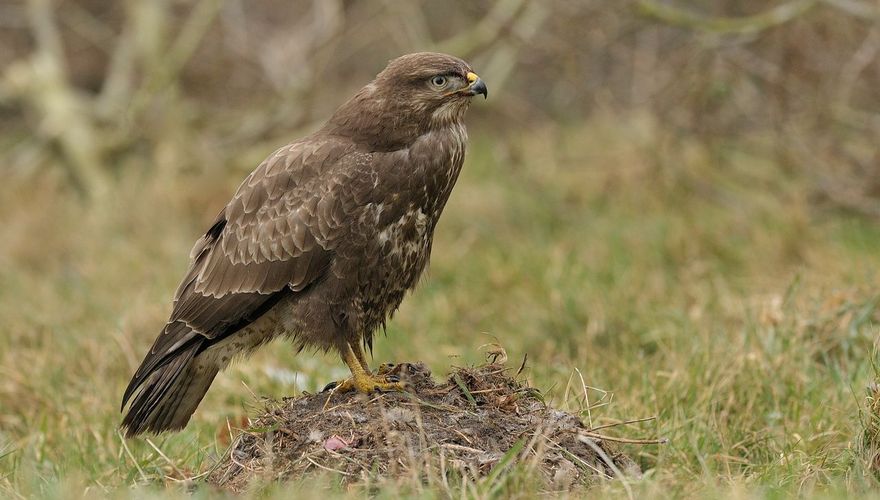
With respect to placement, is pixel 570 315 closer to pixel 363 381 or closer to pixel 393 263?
pixel 393 263

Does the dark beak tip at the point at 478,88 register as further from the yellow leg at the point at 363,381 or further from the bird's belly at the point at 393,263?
the yellow leg at the point at 363,381

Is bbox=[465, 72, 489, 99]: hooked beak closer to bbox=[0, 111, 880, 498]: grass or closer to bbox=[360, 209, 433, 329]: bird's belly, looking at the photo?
bbox=[360, 209, 433, 329]: bird's belly

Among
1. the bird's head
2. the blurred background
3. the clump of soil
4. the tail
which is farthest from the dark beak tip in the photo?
the tail

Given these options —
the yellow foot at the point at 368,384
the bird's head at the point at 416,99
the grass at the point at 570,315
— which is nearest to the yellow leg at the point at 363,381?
the yellow foot at the point at 368,384

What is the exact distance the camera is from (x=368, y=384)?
3.96m

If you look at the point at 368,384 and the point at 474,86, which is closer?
the point at 368,384

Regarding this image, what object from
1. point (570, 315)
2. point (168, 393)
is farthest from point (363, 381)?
point (570, 315)

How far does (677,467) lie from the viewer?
377 cm

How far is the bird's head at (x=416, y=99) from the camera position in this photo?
13.9 feet

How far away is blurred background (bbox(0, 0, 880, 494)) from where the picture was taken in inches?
178

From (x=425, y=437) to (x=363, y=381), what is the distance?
0.42 m

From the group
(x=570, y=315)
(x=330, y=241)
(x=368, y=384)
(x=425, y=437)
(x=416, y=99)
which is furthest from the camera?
(x=570, y=315)

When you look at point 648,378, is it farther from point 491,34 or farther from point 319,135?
point 491,34

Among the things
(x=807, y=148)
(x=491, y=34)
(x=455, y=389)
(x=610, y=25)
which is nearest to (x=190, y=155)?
(x=491, y=34)
